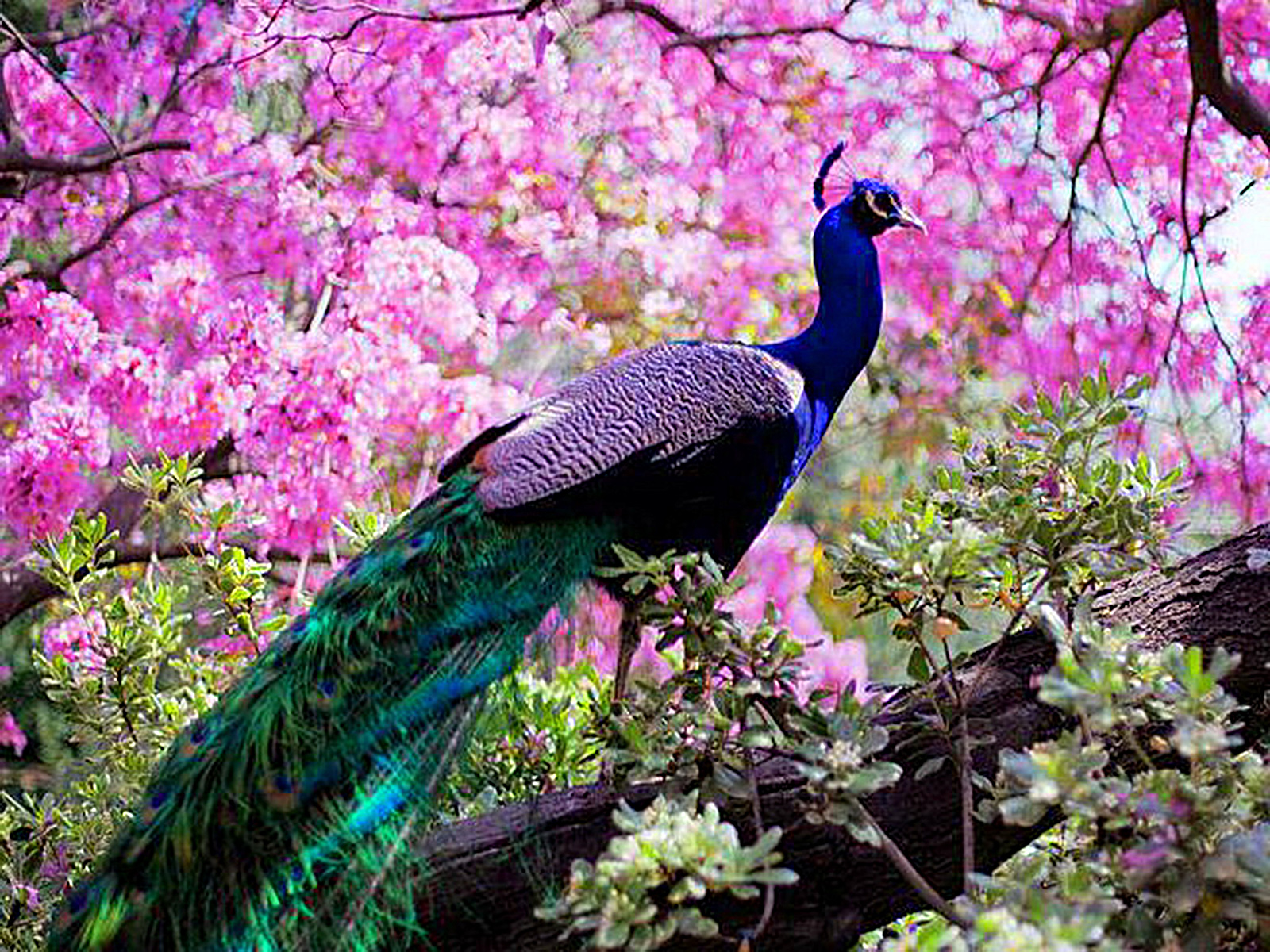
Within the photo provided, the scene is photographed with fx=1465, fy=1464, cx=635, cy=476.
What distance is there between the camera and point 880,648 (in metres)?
5.13

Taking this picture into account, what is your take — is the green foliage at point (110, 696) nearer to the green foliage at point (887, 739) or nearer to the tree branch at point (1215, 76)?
the green foliage at point (887, 739)

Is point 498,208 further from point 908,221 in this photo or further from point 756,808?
point 756,808

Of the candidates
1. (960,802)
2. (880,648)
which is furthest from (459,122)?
Result: (880,648)

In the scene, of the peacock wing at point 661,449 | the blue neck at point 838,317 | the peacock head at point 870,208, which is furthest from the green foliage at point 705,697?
the peacock head at point 870,208

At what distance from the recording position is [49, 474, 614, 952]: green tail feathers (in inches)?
49.3

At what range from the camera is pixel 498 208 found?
3.35 meters

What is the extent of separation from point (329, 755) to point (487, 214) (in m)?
2.20

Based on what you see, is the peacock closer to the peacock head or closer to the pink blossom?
the peacock head

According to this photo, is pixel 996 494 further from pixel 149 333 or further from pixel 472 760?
pixel 149 333

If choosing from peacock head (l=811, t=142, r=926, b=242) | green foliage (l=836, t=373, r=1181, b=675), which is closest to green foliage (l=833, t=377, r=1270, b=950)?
green foliage (l=836, t=373, r=1181, b=675)

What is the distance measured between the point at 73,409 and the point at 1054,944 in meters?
2.49

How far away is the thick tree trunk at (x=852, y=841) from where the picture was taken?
4.24 ft

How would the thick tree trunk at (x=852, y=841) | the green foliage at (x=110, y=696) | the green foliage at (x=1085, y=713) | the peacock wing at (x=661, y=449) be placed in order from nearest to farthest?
1. the green foliage at (x=1085, y=713)
2. the thick tree trunk at (x=852, y=841)
3. the peacock wing at (x=661, y=449)
4. the green foliage at (x=110, y=696)

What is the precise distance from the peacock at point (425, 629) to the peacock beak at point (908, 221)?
0.19 meters
